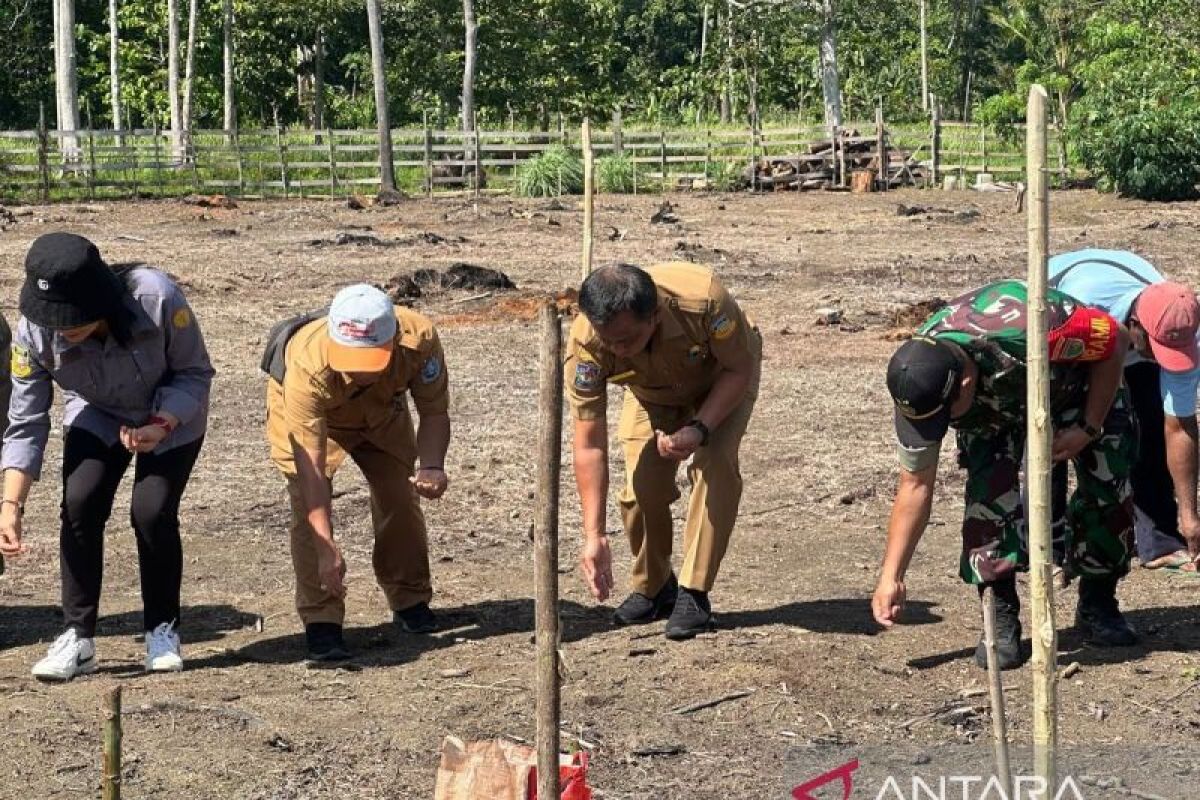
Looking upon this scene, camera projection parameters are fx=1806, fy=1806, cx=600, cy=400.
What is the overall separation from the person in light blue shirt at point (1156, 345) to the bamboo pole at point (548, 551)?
309cm

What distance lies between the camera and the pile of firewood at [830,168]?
34.6m

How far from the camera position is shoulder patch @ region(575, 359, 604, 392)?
5988mm

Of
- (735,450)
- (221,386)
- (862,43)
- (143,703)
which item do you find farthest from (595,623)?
(862,43)

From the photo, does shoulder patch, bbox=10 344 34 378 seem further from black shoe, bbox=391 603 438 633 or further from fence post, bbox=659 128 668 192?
fence post, bbox=659 128 668 192

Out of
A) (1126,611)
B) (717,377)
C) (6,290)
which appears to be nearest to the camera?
(717,377)

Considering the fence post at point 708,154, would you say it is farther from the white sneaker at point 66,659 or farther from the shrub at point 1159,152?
the white sneaker at point 66,659

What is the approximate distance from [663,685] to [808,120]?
1628 inches

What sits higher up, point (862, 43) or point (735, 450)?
point (862, 43)

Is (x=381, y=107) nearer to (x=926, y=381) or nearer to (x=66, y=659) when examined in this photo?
(x=66, y=659)

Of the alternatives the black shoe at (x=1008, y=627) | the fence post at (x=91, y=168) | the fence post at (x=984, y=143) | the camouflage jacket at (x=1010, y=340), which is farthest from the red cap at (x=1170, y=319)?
the fence post at (x=984, y=143)

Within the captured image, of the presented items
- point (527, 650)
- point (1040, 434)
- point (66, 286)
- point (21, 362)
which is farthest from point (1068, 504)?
point (21, 362)

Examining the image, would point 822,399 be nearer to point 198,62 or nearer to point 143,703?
point 143,703

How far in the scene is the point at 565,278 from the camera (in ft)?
63.5

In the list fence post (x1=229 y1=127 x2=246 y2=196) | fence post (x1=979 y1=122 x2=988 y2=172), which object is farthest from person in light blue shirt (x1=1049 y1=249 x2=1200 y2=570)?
fence post (x1=979 y1=122 x2=988 y2=172)
